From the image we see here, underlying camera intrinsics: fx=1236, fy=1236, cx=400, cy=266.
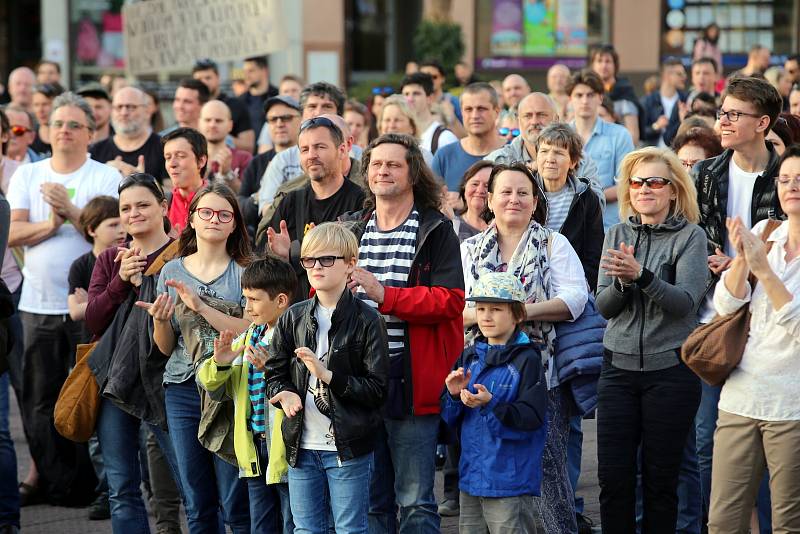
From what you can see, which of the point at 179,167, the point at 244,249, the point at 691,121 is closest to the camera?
the point at 244,249

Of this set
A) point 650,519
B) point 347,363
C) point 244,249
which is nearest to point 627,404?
point 650,519

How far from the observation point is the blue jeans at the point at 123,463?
6.20 m

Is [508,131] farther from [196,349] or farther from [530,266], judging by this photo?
[196,349]

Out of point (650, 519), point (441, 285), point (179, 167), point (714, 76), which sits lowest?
point (650, 519)

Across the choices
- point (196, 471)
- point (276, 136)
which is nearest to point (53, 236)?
point (276, 136)

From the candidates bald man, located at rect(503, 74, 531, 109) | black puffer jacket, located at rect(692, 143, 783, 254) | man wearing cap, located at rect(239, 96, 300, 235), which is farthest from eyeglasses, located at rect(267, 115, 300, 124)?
black puffer jacket, located at rect(692, 143, 783, 254)

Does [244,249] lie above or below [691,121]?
below

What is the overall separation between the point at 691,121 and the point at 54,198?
158 inches

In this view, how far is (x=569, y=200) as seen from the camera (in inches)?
269

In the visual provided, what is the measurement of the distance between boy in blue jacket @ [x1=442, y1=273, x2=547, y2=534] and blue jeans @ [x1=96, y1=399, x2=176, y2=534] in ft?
5.38

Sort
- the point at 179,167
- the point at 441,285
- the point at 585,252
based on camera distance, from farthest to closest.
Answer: the point at 179,167
the point at 585,252
the point at 441,285

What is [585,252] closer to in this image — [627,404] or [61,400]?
[627,404]

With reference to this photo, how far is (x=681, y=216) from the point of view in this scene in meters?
5.85

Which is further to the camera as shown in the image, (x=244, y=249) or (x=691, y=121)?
(x=691, y=121)
